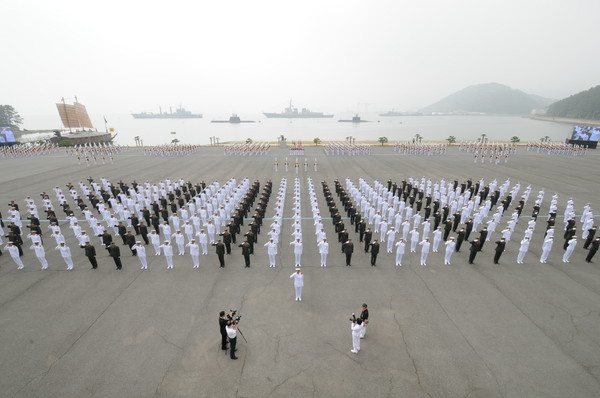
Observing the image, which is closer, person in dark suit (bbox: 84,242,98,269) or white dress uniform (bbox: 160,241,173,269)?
person in dark suit (bbox: 84,242,98,269)

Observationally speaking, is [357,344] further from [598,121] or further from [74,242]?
[598,121]

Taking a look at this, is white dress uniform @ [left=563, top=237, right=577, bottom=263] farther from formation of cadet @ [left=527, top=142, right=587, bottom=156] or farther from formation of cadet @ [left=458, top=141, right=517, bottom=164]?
formation of cadet @ [left=527, top=142, right=587, bottom=156]

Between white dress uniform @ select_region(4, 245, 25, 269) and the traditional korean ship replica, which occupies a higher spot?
the traditional korean ship replica

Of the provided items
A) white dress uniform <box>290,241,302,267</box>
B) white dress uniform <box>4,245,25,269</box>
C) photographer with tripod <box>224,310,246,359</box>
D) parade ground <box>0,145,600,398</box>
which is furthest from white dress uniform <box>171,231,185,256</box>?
photographer with tripod <box>224,310,246,359</box>

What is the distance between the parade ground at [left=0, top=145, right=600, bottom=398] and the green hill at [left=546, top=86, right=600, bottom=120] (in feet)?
658

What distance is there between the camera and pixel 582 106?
540ft

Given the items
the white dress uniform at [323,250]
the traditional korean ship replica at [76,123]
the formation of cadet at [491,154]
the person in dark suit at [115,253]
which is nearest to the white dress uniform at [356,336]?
the white dress uniform at [323,250]

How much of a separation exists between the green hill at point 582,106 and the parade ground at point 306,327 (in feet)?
658

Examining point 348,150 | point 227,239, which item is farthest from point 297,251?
point 348,150

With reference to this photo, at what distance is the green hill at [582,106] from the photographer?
6014 inches

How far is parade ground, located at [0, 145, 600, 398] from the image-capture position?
21.9 feet

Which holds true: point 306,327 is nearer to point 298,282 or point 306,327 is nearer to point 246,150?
point 298,282

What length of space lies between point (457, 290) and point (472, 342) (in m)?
2.60

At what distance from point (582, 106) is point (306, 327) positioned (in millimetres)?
231528
